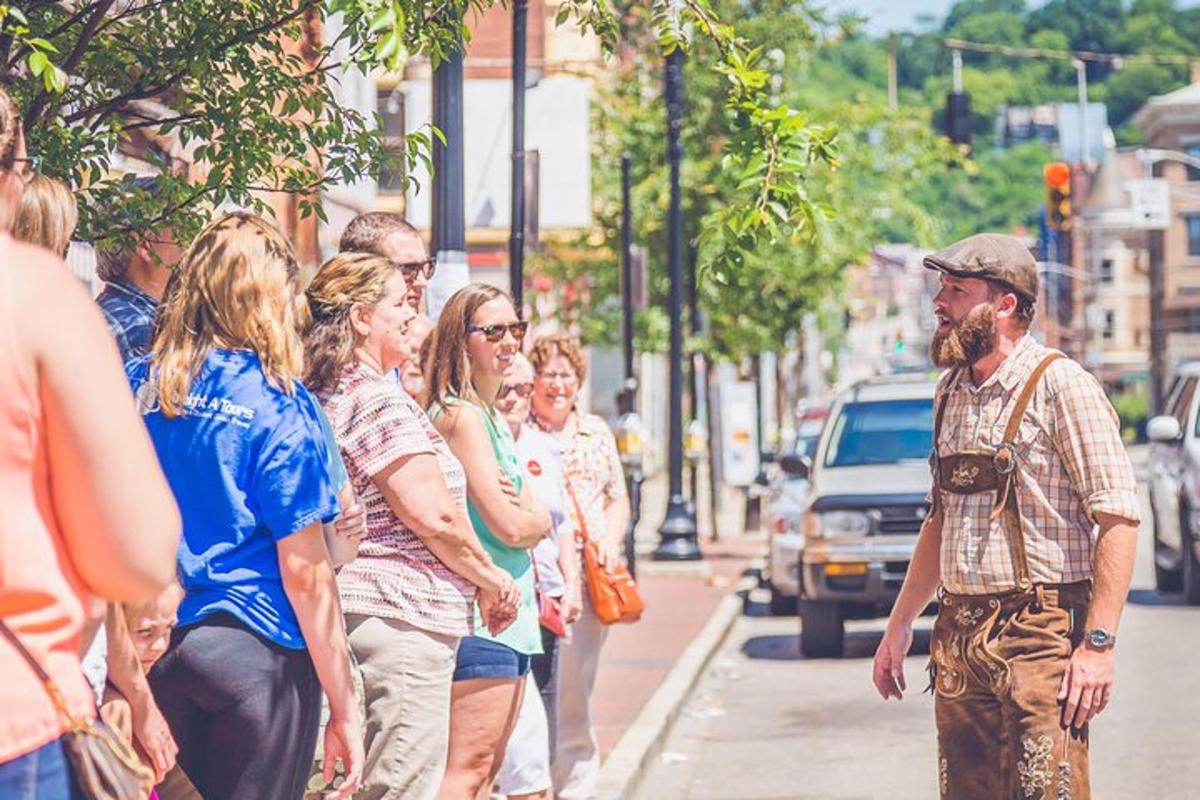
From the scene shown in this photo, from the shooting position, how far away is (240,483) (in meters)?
4.35

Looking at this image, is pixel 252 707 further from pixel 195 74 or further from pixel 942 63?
pixel 942 63

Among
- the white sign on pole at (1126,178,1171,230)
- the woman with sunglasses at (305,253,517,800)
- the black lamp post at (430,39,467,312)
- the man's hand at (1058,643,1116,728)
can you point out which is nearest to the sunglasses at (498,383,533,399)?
the black lamp post at (430,39,467,312)

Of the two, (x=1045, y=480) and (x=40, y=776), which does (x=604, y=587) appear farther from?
(x=40, y=776)

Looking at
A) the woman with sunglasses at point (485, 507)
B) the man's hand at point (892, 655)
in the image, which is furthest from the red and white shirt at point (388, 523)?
the man's hand at point (892, 655)

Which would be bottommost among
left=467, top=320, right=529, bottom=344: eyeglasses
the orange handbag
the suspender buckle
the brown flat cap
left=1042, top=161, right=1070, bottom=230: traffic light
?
the orange handbag

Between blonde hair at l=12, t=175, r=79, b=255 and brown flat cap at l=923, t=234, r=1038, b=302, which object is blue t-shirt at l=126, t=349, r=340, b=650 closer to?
blonde hair at l=12, t=175, r=79, b=255

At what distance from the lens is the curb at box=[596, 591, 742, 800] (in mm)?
9344

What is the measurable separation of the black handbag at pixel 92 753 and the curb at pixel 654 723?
602 centimetres

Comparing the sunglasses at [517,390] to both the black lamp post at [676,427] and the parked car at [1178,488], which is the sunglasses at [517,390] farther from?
the black lamp post at [676,427]

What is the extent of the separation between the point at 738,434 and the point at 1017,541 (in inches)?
850

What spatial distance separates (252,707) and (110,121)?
1.90 metres

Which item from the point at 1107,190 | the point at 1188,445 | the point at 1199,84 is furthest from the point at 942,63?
the point at 1188,445

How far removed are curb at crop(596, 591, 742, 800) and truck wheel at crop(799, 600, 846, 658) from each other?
66 cm

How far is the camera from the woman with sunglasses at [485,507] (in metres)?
6.09
